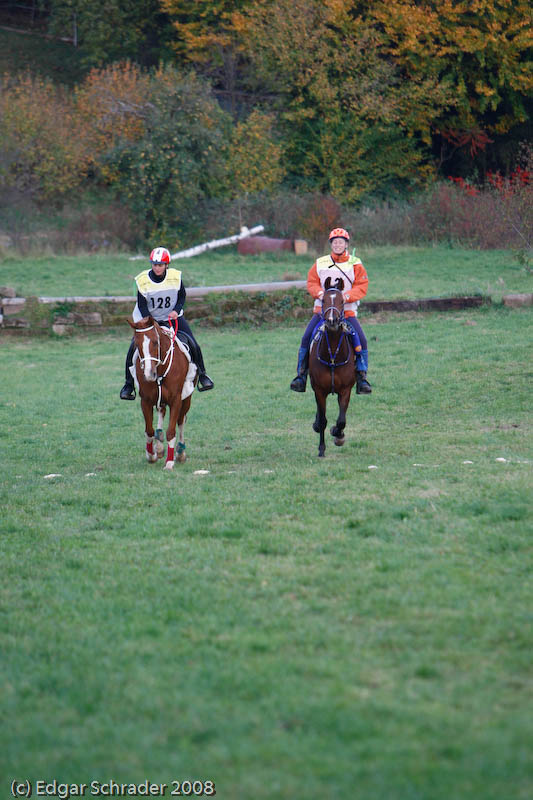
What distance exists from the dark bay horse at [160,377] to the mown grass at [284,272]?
13375 millimetres

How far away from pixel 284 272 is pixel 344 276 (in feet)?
58.0

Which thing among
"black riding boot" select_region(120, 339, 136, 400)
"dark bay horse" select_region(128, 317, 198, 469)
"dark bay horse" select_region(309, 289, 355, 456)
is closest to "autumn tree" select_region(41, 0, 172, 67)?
"black riding boot" select_region(120, 339, 136, 400)

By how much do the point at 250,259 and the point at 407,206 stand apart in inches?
338

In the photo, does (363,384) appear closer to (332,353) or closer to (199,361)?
(332,353)

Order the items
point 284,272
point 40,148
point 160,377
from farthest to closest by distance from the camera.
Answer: point 40,148
point 284,272
point 160,377

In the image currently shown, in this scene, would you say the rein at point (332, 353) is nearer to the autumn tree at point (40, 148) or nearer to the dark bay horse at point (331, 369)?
the dark bay horse at point (331, 369)

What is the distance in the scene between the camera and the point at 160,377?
11.3 metres

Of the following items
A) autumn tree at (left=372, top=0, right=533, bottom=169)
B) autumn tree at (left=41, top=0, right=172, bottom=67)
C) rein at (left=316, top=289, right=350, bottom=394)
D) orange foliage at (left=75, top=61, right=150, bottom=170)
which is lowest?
rein at (left=316, top=289, right=350, bottom=394)

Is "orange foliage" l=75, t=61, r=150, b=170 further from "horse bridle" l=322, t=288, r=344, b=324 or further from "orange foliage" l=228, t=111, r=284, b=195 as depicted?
"horse bridle" l=322, t=288, r=344, b=324

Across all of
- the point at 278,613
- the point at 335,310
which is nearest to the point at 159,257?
the point at 335,310

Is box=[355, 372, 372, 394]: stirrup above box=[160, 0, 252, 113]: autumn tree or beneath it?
beneath

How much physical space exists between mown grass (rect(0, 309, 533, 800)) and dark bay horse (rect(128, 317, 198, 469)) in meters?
0.44

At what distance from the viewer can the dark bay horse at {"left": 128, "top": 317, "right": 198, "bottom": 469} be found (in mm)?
11031

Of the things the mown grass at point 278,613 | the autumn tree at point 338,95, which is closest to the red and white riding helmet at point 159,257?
the mown grass at point 278,613
